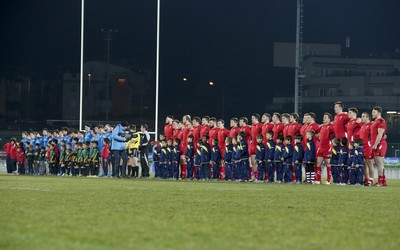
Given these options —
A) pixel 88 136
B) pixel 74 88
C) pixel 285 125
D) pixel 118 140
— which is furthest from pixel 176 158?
pixel 74 88

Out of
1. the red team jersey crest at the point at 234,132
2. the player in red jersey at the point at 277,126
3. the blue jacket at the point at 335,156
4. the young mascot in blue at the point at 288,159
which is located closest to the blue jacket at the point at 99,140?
the red team jersey crest at the point at 234,132

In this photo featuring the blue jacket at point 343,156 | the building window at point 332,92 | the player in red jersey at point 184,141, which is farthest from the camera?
the building window at point 332,92

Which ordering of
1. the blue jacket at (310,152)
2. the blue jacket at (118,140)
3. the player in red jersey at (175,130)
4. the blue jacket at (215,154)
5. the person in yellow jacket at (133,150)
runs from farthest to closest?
the player in red jersey at (175,130) → the person in yellow jacket at (133,150) → the blue jacket at (118,140) → the blue jacket at (215,154) → the blue jacket at (310,152)

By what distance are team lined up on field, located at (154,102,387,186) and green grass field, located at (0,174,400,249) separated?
6.44m

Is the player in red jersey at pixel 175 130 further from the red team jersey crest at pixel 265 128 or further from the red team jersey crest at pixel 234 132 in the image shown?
the red team jersey crest at pixel 265 128

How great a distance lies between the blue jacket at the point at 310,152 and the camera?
17938 millimetres

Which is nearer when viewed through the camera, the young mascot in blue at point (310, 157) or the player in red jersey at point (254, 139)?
the young mascot in blue at point (310, 157)

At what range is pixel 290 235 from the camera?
633 cm

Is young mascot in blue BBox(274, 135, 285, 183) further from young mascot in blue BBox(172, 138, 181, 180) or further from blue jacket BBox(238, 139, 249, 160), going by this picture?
young mascot in blue BBox(172, 138, 181, 180)

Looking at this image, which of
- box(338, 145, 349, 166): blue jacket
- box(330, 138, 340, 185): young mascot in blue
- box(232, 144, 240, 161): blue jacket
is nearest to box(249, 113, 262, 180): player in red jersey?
box(232, 144, 240, 161): blue jacket

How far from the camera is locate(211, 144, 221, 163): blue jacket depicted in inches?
821

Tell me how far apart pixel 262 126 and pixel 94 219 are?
511 inches

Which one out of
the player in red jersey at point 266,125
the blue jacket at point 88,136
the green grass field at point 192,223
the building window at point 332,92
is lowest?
the green grass field at point 192,223

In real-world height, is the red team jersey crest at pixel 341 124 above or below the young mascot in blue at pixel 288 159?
above
